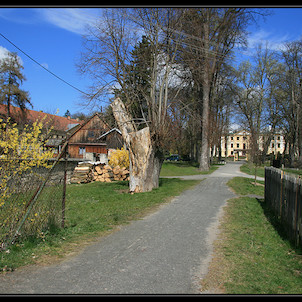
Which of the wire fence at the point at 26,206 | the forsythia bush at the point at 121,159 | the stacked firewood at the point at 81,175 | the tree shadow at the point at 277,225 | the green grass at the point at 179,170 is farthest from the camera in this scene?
the green grass at the point at 179,170

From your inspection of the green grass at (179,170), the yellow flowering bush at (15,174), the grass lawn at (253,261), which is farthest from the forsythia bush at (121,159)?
the yellow flowering bush at (15,174)

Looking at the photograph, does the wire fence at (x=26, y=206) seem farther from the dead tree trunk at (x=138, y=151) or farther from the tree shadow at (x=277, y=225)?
the dead tree trunk at (x=138, y=151)

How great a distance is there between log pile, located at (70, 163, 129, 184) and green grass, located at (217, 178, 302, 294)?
14.0 m

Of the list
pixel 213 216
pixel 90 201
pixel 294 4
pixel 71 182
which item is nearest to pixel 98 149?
pixel 71 182

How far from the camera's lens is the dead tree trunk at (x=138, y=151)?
50.0 ft

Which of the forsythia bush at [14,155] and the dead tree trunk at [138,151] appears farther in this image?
the dead tree trunk at [138,151]

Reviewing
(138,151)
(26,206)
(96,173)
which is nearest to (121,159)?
(96,173)

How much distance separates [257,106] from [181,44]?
38.4 metres

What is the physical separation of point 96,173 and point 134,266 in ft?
60.0

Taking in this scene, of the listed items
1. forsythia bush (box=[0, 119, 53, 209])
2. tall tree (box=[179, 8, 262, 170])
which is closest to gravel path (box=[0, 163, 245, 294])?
forsythia bush (box=[0, 119, 53, 209])

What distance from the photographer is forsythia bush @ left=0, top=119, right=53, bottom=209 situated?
6148mm

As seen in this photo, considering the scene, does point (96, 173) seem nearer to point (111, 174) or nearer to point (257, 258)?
point (111, 174)

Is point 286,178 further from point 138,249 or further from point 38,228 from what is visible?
point 38,228

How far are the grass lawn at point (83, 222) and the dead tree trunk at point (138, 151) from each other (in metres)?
0.82
